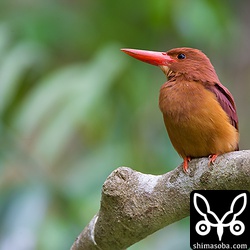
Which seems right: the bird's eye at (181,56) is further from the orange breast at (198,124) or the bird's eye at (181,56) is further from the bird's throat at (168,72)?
the orange breast at (198,124)

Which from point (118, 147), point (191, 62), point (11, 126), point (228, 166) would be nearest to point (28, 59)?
point (11, 126)

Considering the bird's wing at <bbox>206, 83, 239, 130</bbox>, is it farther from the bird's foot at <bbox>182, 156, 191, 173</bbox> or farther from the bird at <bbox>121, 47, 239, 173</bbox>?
the bird's foot at <bbox>182, 156, 191, 173</bbox>

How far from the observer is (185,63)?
260 cm

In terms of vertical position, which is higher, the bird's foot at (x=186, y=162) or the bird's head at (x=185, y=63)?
the bird's head at (x=185, y=63)

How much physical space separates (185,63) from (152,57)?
0.17 meters

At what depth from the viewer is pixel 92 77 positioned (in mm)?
A: 3178

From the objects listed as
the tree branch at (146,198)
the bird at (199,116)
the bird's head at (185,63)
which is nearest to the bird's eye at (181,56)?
the bird's head at (185,63)

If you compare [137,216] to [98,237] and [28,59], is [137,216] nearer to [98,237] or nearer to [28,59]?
[98,237]

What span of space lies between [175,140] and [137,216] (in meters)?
0.41

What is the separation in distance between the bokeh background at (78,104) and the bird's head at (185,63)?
450mm

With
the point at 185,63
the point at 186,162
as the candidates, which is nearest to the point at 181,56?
the point at 185,63

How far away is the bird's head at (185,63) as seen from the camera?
2531 millimetres

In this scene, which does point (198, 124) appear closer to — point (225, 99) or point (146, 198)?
point (225, 99)

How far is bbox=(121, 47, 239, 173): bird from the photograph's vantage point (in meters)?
2.31
